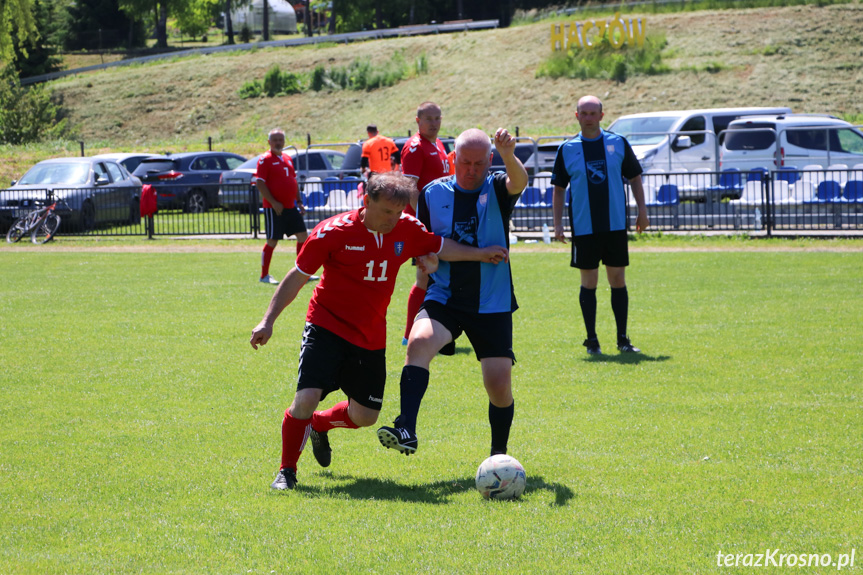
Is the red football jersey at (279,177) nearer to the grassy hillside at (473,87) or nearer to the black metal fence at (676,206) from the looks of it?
the black metal fence at (676,206)

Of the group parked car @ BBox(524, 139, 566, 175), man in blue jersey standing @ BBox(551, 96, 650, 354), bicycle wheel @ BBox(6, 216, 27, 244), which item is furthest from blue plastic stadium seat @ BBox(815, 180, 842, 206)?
bicycle wheel @ BBox(6, 216, 27, 244)

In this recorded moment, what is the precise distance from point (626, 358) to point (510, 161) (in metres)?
3.96

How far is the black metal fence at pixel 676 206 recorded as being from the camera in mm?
19016

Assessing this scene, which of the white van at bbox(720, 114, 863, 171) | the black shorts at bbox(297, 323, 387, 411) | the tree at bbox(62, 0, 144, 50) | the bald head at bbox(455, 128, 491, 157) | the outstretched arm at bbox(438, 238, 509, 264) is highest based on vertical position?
the tree at bbox(62, 0, 144, 50)

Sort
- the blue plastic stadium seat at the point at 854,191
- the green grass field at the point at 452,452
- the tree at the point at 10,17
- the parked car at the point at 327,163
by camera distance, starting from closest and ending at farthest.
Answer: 1. the green grass field at the point at 452,452
2. the blue plastic stadium seat at the point at 854,191
3. the parked car at the point at 327,163
4. the tree at the point at 10,17

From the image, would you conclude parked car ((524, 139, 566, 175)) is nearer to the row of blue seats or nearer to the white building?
the row of blue seats

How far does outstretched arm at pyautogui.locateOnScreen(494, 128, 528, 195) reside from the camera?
509 centimetres

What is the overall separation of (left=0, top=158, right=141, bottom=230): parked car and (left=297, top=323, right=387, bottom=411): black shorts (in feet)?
64.4

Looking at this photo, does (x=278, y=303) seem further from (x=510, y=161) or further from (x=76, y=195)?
(x=76, y=195)

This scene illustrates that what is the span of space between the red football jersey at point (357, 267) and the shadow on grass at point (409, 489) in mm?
765

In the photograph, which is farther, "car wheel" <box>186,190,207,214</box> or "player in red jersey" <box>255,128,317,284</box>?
"car wheel" <box>186,190,207,214</box>

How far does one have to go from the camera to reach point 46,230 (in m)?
22.4

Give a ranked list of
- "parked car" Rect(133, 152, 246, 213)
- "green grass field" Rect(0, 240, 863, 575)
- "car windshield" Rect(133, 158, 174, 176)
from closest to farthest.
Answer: "green grass field" Rect(0, 240, 863, 575) → "parked car" Rect(133, 152, 246, 213) → "car windshield" Rect(133, 158, 174, 176)

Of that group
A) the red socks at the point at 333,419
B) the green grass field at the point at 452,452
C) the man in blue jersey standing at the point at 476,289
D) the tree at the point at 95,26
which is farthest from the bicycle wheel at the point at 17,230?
the tree at the point at 95,26
